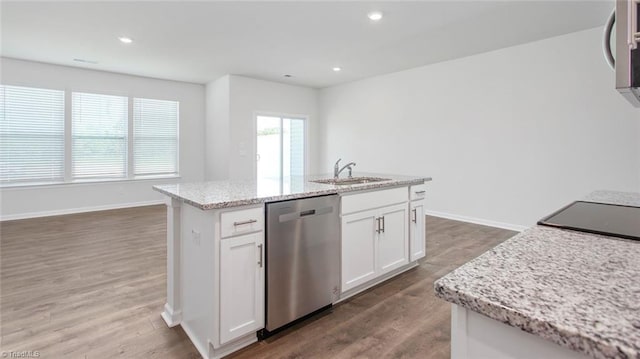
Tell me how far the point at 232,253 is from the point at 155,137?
5.74 meters

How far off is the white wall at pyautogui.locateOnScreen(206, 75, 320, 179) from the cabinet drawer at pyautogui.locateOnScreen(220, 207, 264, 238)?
4.67 m

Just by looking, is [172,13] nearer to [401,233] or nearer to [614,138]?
[401,233]

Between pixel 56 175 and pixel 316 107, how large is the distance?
5316 millimetres

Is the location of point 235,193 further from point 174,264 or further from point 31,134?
point 31,134

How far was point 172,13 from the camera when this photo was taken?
342 centimetres

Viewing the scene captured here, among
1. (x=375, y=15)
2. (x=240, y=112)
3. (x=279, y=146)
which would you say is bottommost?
(x=279, y=146)

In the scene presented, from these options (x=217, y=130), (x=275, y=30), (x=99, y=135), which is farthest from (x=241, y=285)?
(x=99, y=135)

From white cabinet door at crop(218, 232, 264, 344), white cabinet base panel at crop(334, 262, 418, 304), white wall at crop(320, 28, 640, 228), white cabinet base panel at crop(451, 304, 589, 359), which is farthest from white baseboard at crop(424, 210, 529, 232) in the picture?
white cabinet base panel at crop(451, 304, 589, 359)

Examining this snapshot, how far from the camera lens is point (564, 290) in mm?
647

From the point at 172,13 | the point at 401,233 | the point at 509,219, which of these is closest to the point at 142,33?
the point at 172,13

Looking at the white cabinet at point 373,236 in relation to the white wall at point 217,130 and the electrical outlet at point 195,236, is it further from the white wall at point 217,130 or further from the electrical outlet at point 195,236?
the white wall at point 217,130

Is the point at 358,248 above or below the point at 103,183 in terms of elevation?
below

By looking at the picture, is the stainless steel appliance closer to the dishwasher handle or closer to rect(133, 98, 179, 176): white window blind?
the dishwasher handle

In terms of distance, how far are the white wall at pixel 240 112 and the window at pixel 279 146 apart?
0.69 ft
